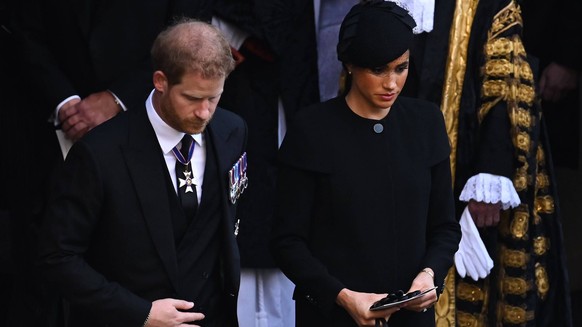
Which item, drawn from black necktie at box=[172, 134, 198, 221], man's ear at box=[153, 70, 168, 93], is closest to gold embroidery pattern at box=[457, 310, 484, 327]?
black necktie at box=[172, 134, 198, 221]

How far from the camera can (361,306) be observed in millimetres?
4180

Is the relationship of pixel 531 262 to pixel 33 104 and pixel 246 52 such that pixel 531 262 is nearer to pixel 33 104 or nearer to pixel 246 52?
pixel 246 52

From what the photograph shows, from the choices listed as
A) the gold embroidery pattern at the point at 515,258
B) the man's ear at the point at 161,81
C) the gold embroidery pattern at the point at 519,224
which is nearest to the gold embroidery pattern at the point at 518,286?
the gold embroidery pattern at the point at 515,258

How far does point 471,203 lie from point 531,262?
43 centimetres

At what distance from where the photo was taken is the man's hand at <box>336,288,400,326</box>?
4164mm

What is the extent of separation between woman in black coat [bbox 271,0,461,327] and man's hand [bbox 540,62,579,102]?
205 cm

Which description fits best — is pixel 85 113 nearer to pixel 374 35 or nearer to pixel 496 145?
pixel 374 35

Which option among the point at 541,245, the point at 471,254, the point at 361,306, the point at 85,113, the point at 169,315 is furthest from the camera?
the point at 541,245

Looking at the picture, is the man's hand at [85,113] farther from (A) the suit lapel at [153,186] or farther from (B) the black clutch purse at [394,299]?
(B) the black clutch purse at [394,299]

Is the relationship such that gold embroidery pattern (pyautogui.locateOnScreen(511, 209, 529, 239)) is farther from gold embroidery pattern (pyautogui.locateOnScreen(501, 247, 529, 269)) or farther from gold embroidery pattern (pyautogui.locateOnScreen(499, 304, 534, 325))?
gold embroidery pattern (pyautogui.locateOnScreen(499, 304, 534, 325))

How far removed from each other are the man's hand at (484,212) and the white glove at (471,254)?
0.10 ft

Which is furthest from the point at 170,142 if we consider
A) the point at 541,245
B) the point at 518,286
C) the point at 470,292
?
the point at 541,245

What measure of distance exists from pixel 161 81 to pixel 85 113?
3.83 ft

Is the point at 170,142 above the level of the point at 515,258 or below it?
above
